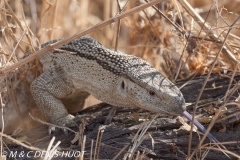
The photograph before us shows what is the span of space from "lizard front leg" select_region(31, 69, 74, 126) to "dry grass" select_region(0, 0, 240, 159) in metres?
0.26

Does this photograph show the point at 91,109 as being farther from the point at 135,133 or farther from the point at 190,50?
the point at 190,50

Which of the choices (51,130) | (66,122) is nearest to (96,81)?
(66,122)

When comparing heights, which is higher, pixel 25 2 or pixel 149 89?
pixel 25 2

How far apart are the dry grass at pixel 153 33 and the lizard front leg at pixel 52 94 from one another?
26 cm

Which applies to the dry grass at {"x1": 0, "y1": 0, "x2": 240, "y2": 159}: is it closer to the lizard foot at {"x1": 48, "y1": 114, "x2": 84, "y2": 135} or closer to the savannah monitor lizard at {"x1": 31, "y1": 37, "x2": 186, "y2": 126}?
the savannah monitor lizard at {"x1": 31, "y1": 37, "x2": 186, "y2": 126}

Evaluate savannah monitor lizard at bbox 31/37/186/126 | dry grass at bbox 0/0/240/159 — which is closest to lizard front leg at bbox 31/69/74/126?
savannah monitor lizard at bbox 31/37/186/126

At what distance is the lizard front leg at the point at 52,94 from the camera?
3.53 meters

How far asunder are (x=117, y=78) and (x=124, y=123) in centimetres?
38

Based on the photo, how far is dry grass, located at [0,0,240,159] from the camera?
3.23m

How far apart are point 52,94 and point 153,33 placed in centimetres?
160

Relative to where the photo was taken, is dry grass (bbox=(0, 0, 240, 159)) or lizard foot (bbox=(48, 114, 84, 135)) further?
lizard foot (bbox=(48, 114, 84, 135))

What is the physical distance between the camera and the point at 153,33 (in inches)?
184

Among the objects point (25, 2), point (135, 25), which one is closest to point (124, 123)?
point (135, 25)

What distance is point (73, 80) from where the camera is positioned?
359 centimetres
